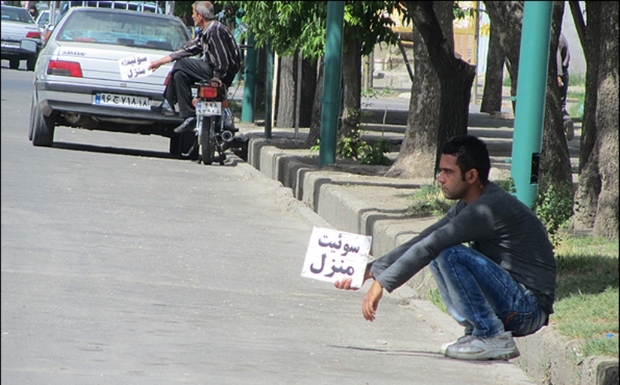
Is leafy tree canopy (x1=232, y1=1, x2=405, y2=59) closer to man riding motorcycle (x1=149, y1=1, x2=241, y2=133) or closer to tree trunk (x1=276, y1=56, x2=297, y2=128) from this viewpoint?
man riding motorcycle (x1=149, y1=1, x2=241, y2=133)

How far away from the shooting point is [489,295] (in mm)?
5172

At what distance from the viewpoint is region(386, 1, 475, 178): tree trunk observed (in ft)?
33.3

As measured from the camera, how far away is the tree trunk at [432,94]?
33.3 feet

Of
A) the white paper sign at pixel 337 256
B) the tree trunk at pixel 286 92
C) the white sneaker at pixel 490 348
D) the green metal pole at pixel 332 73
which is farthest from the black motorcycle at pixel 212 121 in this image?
the white sneaker at pixel 490 348

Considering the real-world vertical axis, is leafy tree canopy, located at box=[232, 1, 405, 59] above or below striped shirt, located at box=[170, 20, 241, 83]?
above

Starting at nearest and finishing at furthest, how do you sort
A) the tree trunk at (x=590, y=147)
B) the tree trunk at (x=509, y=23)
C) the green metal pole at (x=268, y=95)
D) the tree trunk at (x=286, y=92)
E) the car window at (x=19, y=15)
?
the tree trunk at (x=509, y=23)
the tree trunk at (x=590, y=147)
the green metal pole at (x=268, y=95)
the tree trunk at (x=286, y=92)
the car window at (x=19, y=15)

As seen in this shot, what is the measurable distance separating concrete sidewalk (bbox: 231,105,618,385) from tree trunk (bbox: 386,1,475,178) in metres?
0.39

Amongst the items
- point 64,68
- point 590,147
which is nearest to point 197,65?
point 64,68

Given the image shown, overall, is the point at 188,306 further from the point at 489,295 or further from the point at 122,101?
the point at 122,101

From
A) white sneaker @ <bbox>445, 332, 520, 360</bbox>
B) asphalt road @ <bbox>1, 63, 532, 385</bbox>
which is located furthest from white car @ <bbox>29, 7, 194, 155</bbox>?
white sneaker @ <bbox>445, 332, 520, 360</bbox>

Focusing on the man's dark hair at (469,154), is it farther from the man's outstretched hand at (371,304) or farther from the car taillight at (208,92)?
the car taillight at (208,92)

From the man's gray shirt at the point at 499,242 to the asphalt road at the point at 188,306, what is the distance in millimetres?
456

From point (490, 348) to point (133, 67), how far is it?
844cm

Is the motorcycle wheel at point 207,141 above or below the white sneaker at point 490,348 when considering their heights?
above
